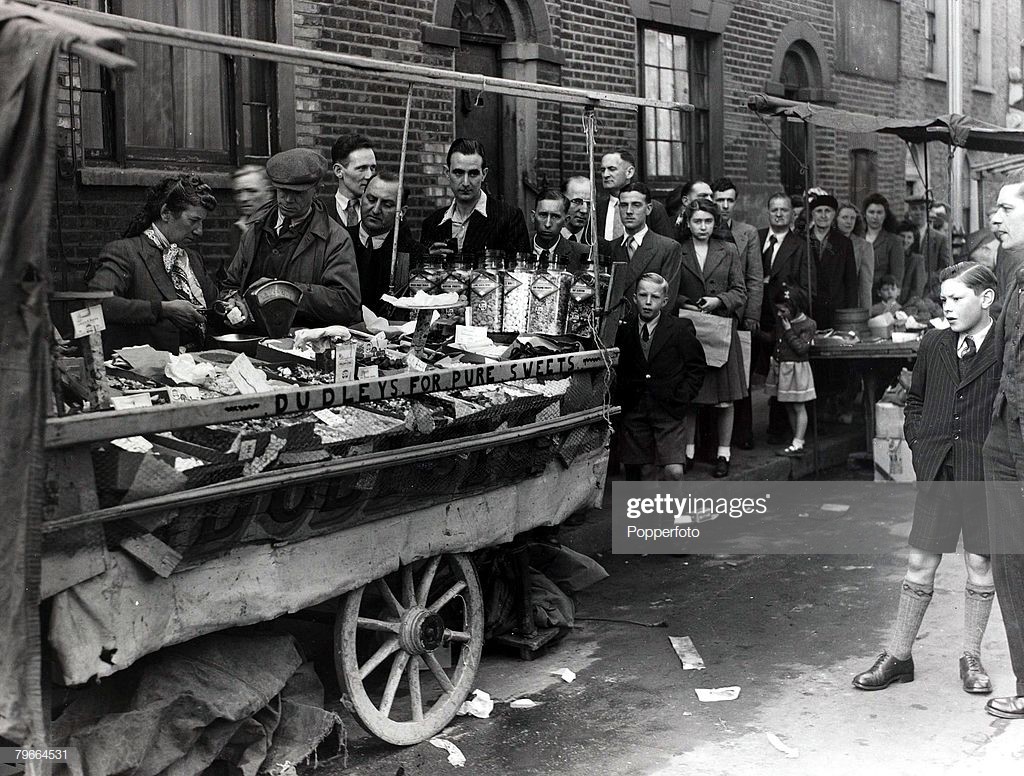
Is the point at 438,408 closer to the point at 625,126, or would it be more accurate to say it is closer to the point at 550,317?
the point at 550,317

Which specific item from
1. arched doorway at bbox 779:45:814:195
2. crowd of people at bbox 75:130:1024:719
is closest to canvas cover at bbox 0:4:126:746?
crowd of people at bbox 75:130:1024:719

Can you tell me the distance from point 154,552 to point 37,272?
0.93m

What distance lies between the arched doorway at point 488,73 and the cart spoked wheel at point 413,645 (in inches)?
218

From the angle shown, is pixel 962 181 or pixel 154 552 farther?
pixel 962 181

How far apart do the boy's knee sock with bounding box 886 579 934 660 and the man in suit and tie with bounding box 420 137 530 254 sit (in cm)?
291

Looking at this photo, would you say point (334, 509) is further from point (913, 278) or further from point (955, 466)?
point (913, 278)

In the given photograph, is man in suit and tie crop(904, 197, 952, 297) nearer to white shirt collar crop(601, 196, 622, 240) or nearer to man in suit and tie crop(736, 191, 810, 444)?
man in suit and tie crop(736, 191, 810, 444)

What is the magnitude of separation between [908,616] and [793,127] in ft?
36.0

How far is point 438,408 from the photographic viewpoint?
4906 mm

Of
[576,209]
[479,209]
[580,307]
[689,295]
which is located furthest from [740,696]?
[689,295]

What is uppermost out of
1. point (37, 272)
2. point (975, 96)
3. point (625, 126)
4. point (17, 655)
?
point (975, 96)

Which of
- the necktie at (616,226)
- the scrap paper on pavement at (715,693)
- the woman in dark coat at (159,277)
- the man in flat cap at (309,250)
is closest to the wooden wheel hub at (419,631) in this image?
the scrap paper on pavement at (715,693)

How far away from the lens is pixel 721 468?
9.13 m

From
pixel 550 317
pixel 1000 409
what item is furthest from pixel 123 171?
pixel 1000 409
